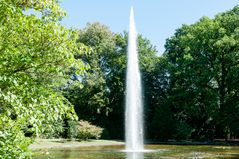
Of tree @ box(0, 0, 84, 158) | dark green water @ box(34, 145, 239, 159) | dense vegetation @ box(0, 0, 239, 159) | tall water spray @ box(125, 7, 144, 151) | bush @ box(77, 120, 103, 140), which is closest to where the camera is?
tree @ box(0, 0, 84, 158)

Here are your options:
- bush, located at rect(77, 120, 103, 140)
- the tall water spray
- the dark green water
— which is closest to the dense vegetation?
bush, located at rect(77, 120, 103, 140)

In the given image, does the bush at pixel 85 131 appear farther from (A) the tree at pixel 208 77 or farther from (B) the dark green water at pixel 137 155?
(B) the dark green water at pixel 137 155

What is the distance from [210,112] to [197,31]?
32.3 feet

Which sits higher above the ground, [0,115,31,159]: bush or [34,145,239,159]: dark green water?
[0,115,31,159]: bush

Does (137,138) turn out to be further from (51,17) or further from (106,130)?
(51,17)

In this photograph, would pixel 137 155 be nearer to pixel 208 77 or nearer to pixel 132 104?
pixel 132 104

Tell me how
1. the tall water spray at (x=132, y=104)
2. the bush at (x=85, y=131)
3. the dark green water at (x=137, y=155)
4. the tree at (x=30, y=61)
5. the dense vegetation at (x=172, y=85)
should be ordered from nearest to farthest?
1. the tree at (x=30, y=61)
2. the dark green water at (x=137, y=155)
3. the tall water spray at (x=132, y=104)
4. the bush at (x=85, y=131)
5. the dense vegetation at (x=172, y=85)

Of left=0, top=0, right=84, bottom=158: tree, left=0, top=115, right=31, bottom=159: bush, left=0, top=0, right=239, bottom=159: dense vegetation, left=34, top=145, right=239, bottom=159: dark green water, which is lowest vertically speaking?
left=34, top=145, right=239, bottom=159: dark green water

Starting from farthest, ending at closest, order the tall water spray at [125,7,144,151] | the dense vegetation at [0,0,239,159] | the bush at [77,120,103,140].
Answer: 1. the dense vegetation at [0,0,239,159]
2. the bush at [77,120,103,140]
3. the tall water spray at [125,7,144,151]

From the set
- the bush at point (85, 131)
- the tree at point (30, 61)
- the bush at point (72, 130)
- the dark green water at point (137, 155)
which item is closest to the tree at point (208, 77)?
the bush at point (85, 131)

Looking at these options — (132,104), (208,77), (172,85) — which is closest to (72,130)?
(132,104)

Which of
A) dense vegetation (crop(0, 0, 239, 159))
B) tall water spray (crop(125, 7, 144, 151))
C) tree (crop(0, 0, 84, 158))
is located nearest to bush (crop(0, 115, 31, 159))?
tree (crop(0, 0, 84, 158))

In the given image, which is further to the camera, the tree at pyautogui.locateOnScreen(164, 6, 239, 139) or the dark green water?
the tree at pyautogui.locateOnScreen(164, 6, 239, 139)

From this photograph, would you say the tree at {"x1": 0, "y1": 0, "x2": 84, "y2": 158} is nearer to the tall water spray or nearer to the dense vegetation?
the dense vegetation
